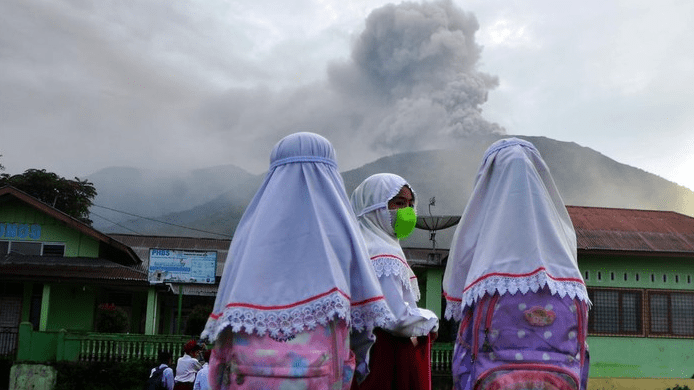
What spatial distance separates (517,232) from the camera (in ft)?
11.5

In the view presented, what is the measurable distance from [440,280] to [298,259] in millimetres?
17549

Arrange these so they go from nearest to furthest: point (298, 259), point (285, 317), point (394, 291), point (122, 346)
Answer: point (285, 317) → point (298, 259) → point (394, 291) → point (122, 346)

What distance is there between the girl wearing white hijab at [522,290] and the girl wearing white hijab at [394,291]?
0.61 metres

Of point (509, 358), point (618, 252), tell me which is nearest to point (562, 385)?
point (509, 358)

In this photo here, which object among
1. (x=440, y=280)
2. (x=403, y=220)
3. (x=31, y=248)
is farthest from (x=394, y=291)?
(x=31, y=248)

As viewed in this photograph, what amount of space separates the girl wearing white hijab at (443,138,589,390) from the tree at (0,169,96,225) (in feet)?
118

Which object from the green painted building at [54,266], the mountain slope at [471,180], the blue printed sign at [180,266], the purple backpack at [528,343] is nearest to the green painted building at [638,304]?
the blue printed sign at [180,266]

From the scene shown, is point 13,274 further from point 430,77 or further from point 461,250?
point 430,77

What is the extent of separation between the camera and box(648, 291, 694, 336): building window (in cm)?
1833

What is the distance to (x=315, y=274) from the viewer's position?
337 centimetres

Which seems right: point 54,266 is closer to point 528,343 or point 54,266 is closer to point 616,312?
point 616,312

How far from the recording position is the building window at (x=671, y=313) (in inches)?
722

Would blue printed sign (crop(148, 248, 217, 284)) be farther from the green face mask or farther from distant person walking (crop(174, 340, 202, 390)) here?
the green face mask

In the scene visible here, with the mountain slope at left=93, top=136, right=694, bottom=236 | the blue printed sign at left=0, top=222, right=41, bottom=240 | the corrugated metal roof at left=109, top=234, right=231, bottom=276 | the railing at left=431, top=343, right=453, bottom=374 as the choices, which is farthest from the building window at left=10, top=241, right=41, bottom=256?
the mountain slope at left=93, top=136, right=694, bottom=236
